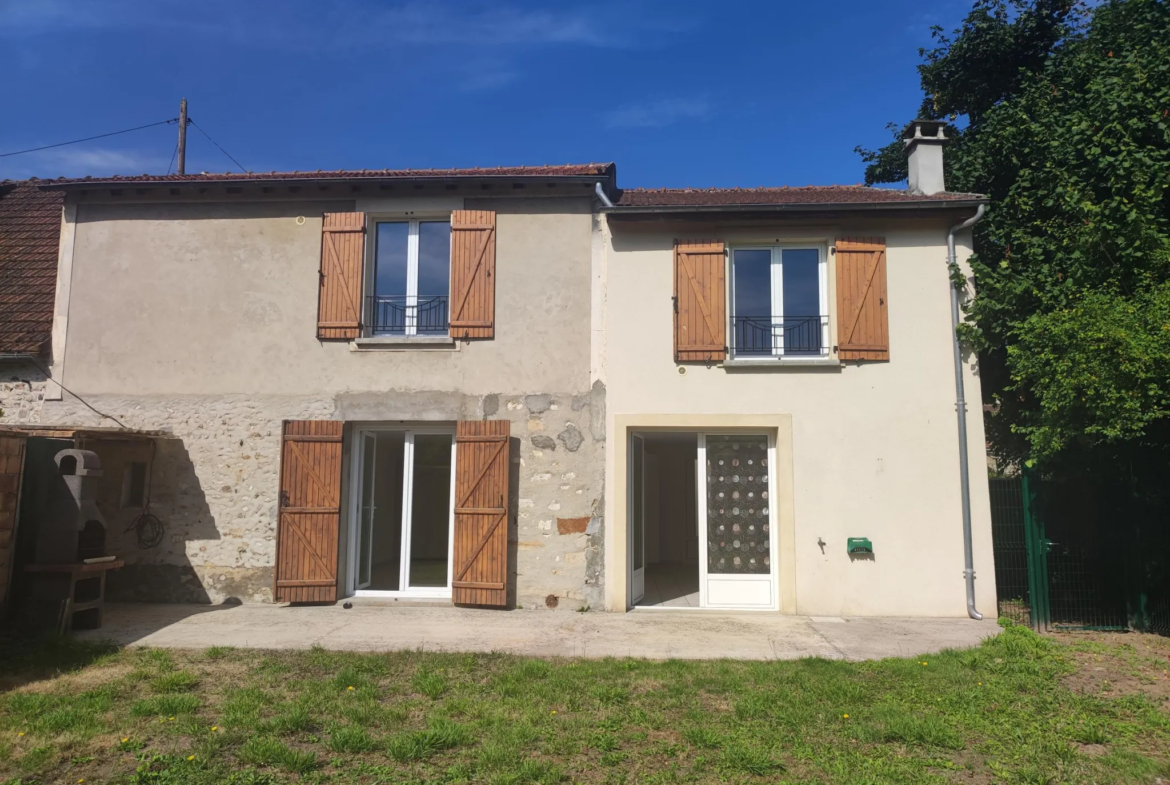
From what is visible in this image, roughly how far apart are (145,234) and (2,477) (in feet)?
12.5

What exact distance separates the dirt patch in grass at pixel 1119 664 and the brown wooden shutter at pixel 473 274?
Result: 633 cm

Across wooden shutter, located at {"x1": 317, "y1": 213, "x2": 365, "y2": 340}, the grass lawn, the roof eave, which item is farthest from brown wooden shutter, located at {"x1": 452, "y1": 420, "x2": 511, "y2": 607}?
the roof eave

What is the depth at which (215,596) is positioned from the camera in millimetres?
8672

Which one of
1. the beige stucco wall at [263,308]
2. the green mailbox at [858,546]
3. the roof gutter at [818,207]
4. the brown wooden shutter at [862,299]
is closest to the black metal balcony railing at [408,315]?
the beige stucco wall at [263,308]

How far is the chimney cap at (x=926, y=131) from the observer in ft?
30.6

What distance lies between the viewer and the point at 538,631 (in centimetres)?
738

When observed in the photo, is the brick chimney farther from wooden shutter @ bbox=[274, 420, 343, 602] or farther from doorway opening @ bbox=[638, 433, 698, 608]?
wooden shutter @ bbox=[274, 420, 343, 602]

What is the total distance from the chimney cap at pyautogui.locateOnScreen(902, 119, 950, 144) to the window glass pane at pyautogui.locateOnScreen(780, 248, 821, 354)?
6.58 feet

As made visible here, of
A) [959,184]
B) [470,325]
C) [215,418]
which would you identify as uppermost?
[959,184]

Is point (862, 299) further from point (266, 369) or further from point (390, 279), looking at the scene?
point (266, 369)

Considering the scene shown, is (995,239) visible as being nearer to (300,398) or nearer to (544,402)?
(544,402)

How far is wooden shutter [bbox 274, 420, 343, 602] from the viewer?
852 cm

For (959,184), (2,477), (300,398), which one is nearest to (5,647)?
(2,477)

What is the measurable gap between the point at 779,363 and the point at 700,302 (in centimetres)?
109
